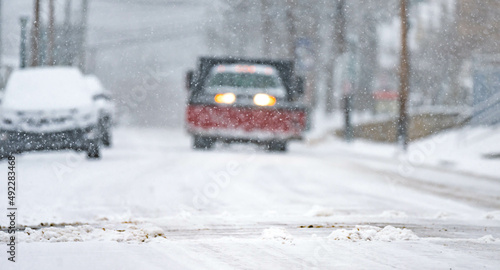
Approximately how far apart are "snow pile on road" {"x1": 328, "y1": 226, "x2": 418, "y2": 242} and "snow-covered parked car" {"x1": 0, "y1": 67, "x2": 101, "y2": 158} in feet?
31.0

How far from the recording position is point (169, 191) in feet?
36.3

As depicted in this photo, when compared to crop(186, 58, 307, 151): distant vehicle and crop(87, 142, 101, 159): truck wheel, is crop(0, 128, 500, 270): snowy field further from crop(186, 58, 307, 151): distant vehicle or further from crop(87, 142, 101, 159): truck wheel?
crop(186, 58, 307, 151): distant vehicle

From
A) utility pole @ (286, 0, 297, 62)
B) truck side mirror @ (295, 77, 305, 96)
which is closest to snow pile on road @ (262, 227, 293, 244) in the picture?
truck side mirror @ (295, 77, 305, 96)

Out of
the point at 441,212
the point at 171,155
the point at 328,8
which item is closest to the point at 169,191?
the point at 441,212

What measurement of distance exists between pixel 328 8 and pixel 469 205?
3573 cm

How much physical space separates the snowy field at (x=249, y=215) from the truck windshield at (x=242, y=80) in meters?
3.62

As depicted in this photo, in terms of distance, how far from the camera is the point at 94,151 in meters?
16.5

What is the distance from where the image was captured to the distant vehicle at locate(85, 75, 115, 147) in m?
17.1

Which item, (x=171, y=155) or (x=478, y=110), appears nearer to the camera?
(x=171, y=155)

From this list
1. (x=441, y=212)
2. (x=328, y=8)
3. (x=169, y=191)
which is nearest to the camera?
(x=441, y=212)

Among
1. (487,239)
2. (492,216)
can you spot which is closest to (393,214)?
(492,216)

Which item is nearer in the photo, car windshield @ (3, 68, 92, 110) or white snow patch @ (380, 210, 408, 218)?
white snow patch @ (380, 210, 408, 218)

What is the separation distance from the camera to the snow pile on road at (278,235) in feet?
22.2

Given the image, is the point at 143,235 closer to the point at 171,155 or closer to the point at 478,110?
the point at 171,155
